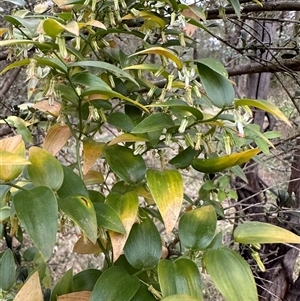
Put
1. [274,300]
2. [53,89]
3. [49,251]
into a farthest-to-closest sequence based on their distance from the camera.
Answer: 1. [274,300]
2. [53,89]
3. [49,251]

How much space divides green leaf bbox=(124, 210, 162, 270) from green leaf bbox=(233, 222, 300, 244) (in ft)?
0.28

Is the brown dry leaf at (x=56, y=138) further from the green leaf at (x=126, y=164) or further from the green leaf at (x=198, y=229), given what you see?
the green leaf at (x=198, y=229)

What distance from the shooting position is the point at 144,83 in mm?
470

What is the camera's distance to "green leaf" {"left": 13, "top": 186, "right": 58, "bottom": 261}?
272 mm

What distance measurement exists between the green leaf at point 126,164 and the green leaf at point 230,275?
0.11 m

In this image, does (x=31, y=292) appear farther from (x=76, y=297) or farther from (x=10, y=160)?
(x=10, y=160)

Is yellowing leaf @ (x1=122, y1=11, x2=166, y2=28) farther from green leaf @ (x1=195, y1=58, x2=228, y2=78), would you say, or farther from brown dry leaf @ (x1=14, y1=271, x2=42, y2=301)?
brown dry leaf @ (x1=14, y1=271, x2=42, y2=301)

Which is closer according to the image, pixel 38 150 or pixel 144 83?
pixel 38 150

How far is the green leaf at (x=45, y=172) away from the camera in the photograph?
0.32 m

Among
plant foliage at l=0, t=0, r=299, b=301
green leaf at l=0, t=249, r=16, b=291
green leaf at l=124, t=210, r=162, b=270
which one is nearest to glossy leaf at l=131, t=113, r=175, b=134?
plant foliage at l=0, t=0, r=299, b=301

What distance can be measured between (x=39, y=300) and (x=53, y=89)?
21 centimetres

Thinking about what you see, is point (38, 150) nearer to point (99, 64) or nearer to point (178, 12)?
point (99, 64)

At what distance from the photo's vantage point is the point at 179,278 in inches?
13.0

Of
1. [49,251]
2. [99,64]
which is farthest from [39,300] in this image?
[99,64]
